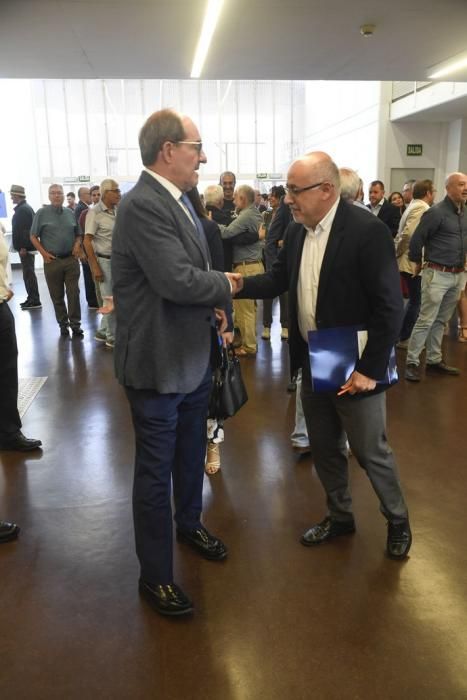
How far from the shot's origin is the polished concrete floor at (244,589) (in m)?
1.81

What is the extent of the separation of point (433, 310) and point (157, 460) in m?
3.59

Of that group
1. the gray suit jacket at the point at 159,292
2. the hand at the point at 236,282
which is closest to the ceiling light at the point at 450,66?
the hand at the point at 236,282

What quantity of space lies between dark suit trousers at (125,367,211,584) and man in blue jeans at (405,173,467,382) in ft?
10.2

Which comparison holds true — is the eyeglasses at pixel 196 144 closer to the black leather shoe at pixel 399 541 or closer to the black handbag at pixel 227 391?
the black handbag at pixel 227 391

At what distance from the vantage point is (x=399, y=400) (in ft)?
14.2

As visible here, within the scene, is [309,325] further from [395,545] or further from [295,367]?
[395,545]

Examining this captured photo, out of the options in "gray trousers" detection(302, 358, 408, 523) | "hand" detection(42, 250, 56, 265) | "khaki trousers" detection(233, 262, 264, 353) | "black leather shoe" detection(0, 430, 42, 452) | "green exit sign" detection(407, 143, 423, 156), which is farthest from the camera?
"green exit sign" detection(407, 143, 423, 156)

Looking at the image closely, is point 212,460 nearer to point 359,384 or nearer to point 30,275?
point 359,384

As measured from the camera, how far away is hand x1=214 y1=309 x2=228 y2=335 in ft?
7.18

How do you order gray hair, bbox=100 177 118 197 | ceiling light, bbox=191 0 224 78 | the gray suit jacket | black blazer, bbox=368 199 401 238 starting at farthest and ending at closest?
1. black blazer, bbox=368 199 401 238
2. gray hair, bbox=100 177 118 197
3. ceiling light, bbox=191 0 224 78
4. the gray suit jacket

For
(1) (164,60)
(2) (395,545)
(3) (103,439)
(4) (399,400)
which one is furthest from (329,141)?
(2) (395,545)

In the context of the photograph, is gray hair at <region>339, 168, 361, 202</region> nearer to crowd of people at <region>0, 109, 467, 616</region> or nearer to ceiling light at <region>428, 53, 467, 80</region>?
crowd of people at <region>0, 109, 467, 616</region>

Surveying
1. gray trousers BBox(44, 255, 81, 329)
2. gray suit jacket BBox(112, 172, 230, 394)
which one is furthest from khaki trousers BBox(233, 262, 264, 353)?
gray suit jacket BBox(112, 172, 230, 394)

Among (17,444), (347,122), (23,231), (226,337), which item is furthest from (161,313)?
(347,122)
